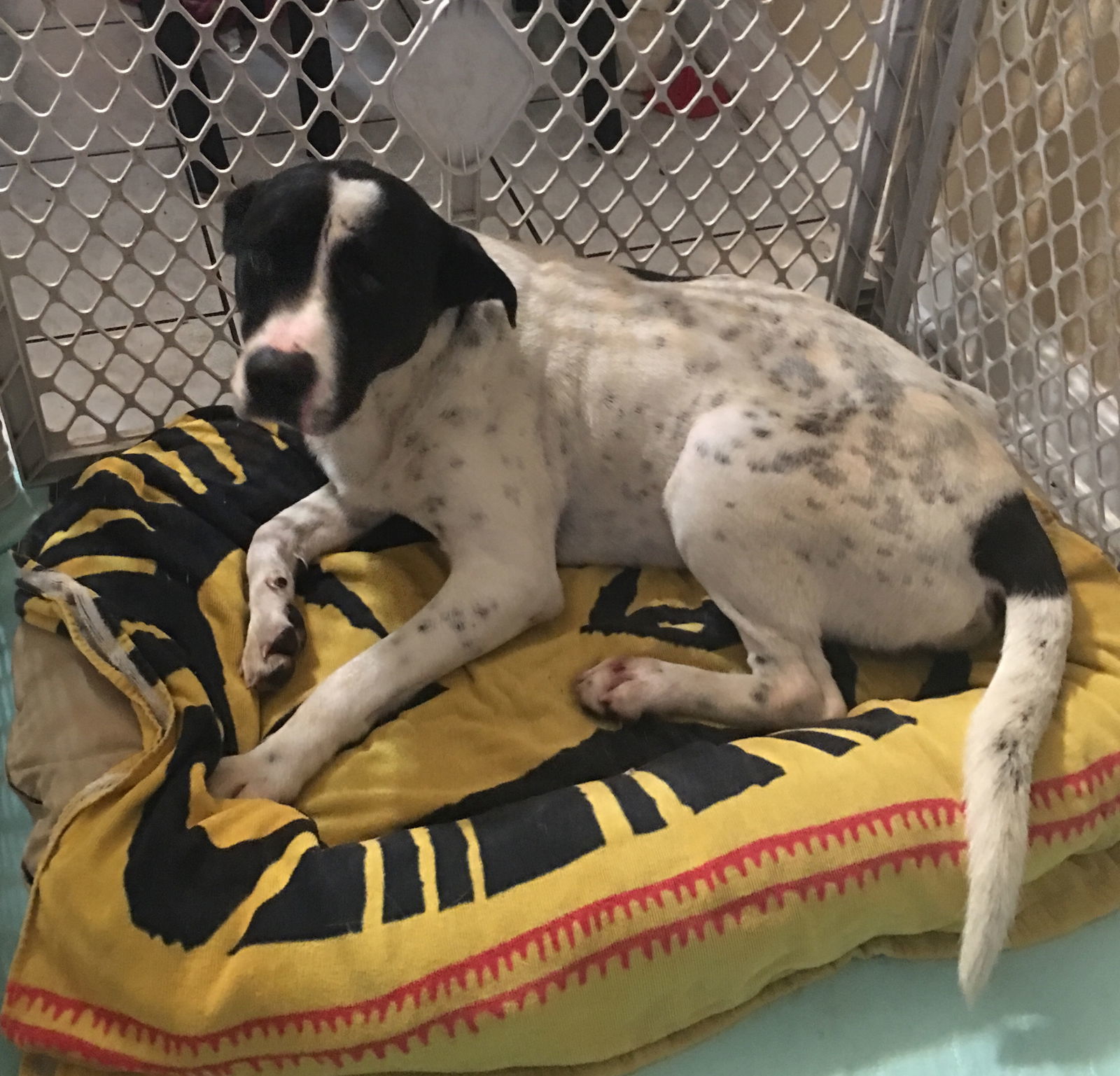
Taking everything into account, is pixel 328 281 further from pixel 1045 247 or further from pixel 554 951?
pixel 1045 247

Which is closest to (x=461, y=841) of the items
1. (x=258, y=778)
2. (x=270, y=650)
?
(x=258, y=778)

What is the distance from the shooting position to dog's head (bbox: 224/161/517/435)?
1517mm

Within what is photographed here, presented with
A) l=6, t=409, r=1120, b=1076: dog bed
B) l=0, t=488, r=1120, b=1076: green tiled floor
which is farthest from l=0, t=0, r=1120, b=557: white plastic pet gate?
l=0, t=488, r=1120, b=1076: green tiled floor

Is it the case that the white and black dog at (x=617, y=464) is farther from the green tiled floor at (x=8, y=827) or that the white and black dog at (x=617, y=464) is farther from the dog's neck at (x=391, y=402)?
the green tiled floor at (x=8, y=827)

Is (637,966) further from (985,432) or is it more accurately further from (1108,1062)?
(985,432)

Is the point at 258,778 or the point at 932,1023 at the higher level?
the point at 932,1023

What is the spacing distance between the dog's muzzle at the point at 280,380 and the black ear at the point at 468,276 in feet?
0.88

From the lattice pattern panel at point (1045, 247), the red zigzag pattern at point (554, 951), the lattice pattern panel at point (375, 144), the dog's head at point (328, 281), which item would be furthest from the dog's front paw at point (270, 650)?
the lattice pattern panel at point (1045, 247)

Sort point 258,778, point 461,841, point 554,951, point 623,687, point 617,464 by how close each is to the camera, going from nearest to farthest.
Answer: point 554,951, point 461,841, point 258,778, point 623,687, point 617,464

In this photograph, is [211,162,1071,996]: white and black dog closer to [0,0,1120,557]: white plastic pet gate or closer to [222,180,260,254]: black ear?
[222,180,260,254]: black ear

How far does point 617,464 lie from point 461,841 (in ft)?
2.29

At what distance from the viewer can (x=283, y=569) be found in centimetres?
192

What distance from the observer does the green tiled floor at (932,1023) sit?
1.48 metres

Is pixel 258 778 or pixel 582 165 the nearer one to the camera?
pixel 258 778
